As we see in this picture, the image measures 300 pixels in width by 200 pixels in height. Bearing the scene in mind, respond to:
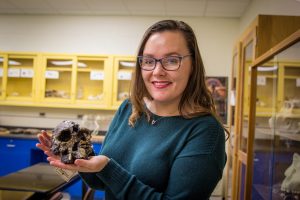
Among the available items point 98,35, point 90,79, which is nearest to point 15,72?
point 90,79

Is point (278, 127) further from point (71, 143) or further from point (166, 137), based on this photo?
point (71, 143)

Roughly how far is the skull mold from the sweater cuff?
0.34ft

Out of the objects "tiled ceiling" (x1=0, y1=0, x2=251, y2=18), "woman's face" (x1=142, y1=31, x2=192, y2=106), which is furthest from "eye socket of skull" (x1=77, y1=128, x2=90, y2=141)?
"tiled ceiling" (x1=0, y1=0, x2=251, y2=18)

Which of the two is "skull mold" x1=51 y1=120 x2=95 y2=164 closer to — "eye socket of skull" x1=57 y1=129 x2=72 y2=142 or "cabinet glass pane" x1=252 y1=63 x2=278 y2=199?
"eye socket of skull" x1=57 y1=129 x2=72 y2=142

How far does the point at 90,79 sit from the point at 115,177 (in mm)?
3567

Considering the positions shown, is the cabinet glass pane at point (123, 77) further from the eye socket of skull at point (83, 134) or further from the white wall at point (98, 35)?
the eye socket of skull at point (83, 134)

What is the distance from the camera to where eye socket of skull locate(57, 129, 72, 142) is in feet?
3.32

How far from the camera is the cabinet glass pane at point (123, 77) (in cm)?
402

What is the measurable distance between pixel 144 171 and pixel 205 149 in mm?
225

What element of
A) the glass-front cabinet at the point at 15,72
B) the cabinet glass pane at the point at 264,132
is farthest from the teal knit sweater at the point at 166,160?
the glass-front cabinet at the point at 15,72

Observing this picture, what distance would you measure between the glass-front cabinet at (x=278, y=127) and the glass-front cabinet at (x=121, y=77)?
2.44 m

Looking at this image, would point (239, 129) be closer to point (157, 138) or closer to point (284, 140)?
point (284, 140)

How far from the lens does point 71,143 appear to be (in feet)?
3.31

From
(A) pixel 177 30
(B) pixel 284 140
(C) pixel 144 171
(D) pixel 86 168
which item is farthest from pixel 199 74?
(B) pixel 284 140
